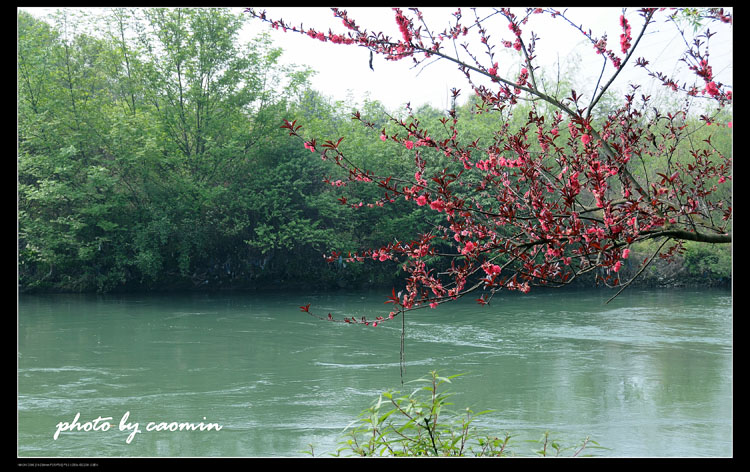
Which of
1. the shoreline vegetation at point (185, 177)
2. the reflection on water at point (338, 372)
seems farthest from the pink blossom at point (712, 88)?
the shoreline vegetation at point (185, 177)

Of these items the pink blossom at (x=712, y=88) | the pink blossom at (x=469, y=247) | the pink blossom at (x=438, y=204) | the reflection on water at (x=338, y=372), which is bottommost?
the reflection on water at (x=338, y=372)

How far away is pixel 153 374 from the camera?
8.09m

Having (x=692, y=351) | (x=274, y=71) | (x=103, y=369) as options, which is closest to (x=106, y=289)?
(x=274, y=71)

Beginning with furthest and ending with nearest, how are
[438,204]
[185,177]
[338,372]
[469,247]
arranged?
[185,177]
[338,372]
[469,247]
[438,204]

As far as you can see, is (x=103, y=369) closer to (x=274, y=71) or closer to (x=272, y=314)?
(x=272, y=314)

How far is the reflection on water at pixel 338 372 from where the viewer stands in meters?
5.70

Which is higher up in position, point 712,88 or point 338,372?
point 712,88

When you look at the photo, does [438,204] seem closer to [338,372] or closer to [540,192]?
[540,192]

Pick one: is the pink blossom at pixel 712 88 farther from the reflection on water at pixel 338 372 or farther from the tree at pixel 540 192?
the reflection on water at pixel 338 372

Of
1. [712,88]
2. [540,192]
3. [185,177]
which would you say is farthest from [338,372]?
[185,177]

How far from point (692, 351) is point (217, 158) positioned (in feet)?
37.6

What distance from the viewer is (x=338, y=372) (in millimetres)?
8211

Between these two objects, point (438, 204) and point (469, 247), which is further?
point (469, 247)
